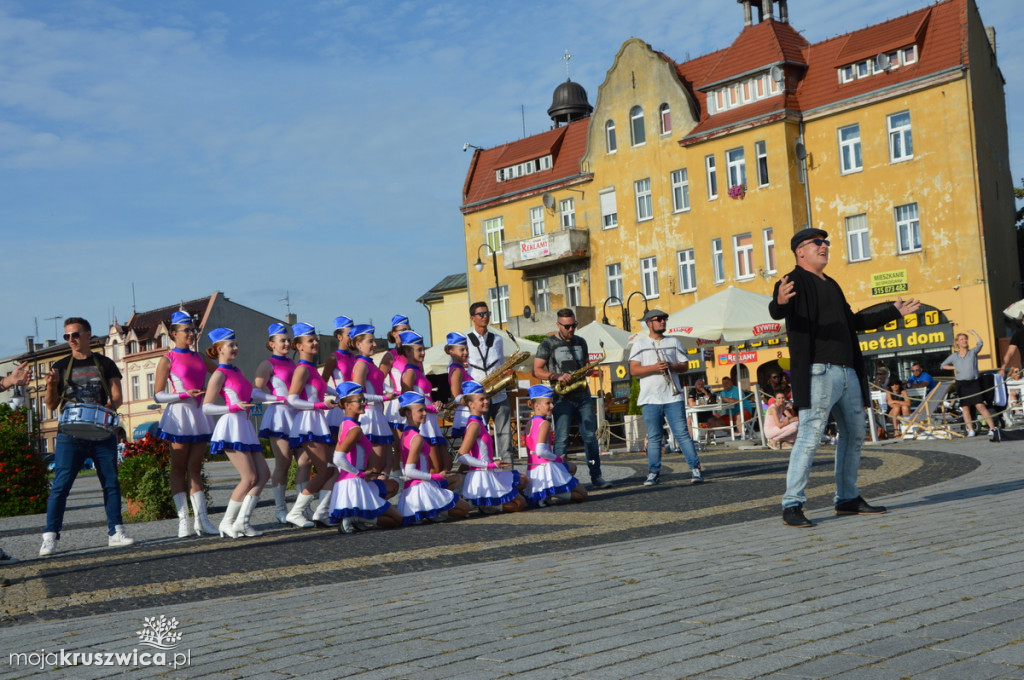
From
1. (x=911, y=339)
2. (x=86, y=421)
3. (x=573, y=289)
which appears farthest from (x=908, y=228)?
(x=86, y=421)

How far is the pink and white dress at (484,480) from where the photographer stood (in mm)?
11078

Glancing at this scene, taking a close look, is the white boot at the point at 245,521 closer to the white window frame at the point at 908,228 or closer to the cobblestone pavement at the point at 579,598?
the cobblestone pavement at the point at 579,598

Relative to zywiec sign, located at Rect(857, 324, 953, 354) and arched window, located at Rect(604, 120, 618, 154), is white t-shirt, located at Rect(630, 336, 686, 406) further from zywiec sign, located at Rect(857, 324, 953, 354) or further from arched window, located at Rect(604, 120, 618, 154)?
arched window, located at Rect(604, 120, 618, 154)

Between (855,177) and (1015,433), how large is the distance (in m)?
22.8

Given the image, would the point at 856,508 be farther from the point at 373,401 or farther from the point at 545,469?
the point at 373,401

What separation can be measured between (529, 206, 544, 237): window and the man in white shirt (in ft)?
126

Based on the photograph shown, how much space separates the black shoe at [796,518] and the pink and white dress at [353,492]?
3.79 m

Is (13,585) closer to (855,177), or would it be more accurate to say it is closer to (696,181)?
(855,177)

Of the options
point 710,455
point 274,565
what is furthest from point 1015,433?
point 274,565

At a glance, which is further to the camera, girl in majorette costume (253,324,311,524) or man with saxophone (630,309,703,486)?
man with saxophone (630,309,703,486)

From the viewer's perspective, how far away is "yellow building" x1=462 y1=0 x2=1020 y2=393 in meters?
36.8

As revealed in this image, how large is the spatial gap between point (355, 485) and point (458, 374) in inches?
87.1

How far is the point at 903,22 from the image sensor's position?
1564 inches

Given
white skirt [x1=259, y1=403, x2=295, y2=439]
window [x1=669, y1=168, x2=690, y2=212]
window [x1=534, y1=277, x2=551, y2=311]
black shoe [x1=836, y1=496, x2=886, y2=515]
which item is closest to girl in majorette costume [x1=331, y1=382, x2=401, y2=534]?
white skirt [x1=259, y1=403, x2=295, y2=439]
